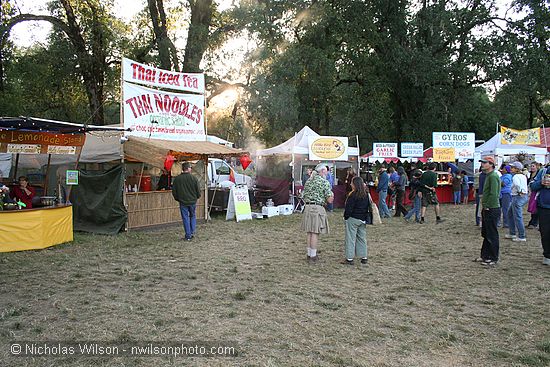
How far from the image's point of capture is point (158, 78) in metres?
11.9

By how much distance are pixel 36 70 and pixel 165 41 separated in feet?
18.8

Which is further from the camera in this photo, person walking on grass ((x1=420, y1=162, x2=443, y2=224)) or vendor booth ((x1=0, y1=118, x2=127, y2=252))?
person walking on grass ((x1=420, y1=162, x2=443, y2=224))

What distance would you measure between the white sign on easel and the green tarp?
3.59 m

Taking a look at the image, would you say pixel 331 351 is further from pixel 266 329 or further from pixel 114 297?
pixel 114 297

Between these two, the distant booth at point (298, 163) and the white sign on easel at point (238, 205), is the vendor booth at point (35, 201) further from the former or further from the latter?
the distant booth at point (298, 163)

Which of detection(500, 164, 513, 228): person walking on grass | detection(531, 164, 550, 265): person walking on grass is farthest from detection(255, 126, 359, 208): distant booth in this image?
detection(531, 164, 550, 265): person walking on grass

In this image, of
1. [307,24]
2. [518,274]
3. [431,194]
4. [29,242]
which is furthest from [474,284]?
[307,24]

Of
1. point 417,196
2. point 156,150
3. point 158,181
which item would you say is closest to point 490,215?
point 417,196

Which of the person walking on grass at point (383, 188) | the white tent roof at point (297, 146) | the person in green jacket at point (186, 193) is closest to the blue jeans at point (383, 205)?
the person walking on grass at point (383, 188)

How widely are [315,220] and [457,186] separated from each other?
11.5m

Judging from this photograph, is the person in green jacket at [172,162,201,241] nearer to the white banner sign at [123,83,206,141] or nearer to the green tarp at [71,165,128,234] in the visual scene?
the green tarp at [71,165,128,234]

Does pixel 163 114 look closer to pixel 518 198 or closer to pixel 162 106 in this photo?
pixel 162 106

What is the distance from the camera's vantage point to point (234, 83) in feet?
71.7

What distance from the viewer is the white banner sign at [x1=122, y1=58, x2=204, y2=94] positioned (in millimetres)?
11086
